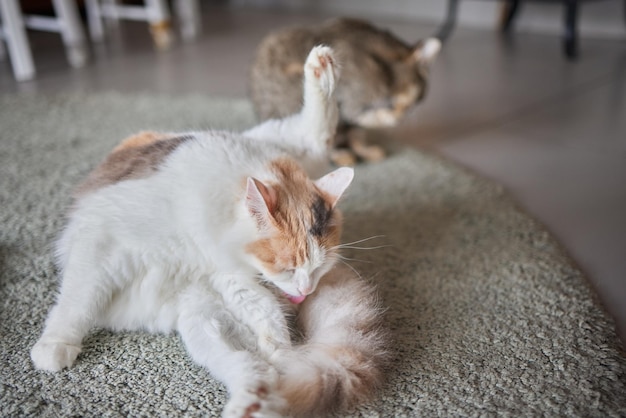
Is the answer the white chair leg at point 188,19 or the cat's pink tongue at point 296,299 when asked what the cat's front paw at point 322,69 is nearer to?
the cat's pink tongue at point 296,299

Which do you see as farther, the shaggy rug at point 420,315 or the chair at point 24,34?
the chair at point 24,34

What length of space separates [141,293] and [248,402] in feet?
0.94

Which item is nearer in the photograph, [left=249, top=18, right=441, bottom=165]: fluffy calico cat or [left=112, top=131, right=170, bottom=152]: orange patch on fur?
[left=112, top=131, right=170, bottom=152]: orange patch on fur

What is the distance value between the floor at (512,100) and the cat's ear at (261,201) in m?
0.72

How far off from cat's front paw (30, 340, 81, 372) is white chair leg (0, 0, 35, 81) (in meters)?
1.86

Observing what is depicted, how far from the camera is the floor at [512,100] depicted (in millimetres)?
1418

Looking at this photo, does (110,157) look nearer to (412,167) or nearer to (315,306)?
(315,306)

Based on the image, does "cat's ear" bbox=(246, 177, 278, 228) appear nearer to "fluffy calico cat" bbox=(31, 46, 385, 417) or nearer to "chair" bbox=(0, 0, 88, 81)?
"fluffy calico cat" bbox=(31, 46, 385, 417)

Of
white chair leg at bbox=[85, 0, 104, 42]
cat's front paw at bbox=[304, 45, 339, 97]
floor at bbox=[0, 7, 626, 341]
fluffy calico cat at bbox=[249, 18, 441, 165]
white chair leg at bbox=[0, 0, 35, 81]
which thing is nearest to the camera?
cat's front paw at bbox=[304, 45, 339, 97]

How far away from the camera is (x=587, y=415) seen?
804 mm

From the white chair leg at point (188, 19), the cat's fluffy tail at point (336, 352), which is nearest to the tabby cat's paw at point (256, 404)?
the cat's fluffy tail at point (336, 352)

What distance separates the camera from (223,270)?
35.9 inches

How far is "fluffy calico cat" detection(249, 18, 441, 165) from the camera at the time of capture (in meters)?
1.64

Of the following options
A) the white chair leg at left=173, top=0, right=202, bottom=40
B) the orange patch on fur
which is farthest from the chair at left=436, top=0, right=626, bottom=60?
the orange patch on fur
